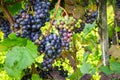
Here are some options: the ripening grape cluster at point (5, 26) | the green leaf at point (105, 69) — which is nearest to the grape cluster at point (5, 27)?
the ripening grape cluster at point (5, 26)

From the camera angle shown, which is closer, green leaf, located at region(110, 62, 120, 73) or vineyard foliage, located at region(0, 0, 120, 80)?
vineyard foliage, located at region(0, 0, 120, 80)

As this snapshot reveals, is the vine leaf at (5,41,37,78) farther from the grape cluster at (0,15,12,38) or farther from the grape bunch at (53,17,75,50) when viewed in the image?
the grape cluster at (0,15,12,38)

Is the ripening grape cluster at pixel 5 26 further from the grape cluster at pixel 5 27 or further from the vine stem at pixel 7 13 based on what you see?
the vine stem at pixel 7 13

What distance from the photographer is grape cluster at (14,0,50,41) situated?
1.69 m

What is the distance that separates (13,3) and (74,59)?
1.56ft

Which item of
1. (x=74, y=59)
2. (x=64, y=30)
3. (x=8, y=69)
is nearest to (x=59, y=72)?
(x=74, y=59)

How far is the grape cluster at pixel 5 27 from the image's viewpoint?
2.03 m

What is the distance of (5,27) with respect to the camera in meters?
2.03

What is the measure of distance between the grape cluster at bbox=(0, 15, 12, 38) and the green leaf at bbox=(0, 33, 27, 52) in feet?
0.81

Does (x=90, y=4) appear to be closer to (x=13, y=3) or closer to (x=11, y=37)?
(x=13, y=3)

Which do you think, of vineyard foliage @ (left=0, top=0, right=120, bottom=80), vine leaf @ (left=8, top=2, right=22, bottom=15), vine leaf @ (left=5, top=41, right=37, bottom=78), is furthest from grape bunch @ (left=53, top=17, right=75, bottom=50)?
vine leaf @ (left=8, top=2, right=22, bottom=15)

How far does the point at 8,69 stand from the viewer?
73.2 inches

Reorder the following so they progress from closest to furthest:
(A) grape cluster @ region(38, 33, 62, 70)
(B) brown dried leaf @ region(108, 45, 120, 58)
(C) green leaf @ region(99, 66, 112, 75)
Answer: (A) grape cluster @ region(38, 33, 62, 70), (C) green leaf @ region(99, 66, 112, 75), (B) brown dried leaf @ region(108, 45, 120, 58)

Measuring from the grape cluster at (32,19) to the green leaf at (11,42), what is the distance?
3 centimetres
